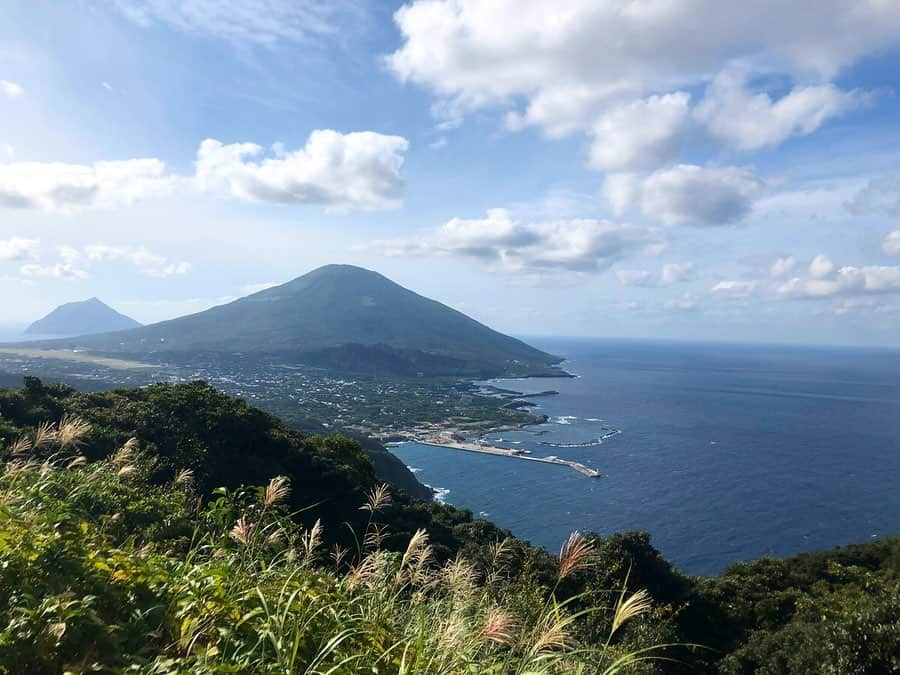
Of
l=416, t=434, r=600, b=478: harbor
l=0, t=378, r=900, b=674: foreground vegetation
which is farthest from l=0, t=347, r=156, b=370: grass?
l=0, t=378, r=900, b=674: foreground vegetation

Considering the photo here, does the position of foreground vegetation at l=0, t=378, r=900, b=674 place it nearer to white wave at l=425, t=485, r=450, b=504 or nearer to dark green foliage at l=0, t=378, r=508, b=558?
dark green foliage at l=0, t=378, r=508, b=558

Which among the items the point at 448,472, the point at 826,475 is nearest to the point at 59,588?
the point at 448,472

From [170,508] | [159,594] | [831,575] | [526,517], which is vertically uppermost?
[159,594]

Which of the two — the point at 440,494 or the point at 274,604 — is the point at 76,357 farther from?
the point at 274,604

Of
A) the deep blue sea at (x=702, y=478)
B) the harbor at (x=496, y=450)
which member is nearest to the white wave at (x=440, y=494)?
the deep blue sea at (x=702, y=478)

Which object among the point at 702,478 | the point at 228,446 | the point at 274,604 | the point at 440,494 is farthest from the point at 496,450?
the point at 274,604

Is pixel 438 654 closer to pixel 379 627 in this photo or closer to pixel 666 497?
pixel 379 627

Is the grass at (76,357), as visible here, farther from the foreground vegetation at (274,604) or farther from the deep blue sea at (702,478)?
the foreground vegetation at (274,604)

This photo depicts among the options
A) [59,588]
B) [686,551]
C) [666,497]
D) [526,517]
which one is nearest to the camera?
[59,588]
